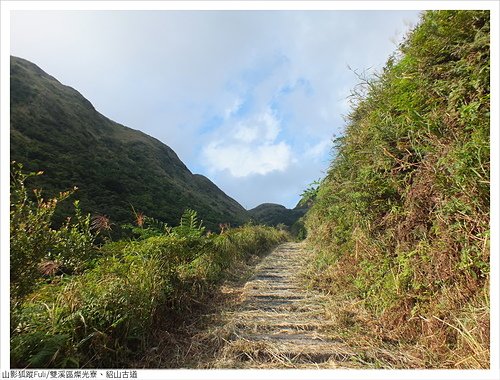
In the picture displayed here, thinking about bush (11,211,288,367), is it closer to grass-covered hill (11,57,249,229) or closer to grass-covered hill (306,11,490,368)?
grass-covered hill (306,11,490,368)

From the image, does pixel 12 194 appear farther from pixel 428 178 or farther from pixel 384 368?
pixel 428 178

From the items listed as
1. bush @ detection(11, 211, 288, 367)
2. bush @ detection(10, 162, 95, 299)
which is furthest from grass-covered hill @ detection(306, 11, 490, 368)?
bush @ detection(10, 162, 95, 299)

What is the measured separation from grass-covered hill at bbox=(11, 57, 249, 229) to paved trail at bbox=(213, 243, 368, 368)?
26.5m

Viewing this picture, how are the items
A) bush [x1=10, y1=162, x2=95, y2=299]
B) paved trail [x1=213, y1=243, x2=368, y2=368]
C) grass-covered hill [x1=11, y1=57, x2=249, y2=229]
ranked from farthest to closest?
grass-covered hill [x1=11, y1=57, x2=249, y2=229] < paved trail [x1=213, y1=243, x2=368, y2=368] < bush [x1=10, y1=162, x2=95, y2=299]

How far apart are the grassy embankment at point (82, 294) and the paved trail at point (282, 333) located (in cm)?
84

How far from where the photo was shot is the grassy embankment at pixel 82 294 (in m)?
2.43

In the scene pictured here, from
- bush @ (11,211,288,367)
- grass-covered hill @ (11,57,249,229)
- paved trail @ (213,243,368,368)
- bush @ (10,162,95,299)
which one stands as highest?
grass-covered hill @ (11,57,249,229)

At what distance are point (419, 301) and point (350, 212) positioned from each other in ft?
6.52

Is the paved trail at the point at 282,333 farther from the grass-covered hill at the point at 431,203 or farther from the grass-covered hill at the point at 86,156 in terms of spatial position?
the grass-covered hill at the point at 86,156

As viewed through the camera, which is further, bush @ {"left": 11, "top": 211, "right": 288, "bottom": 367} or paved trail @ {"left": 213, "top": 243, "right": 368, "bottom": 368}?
paved trail @ {"left": 213, "top": 243, "right": 368, "bottom": 368}

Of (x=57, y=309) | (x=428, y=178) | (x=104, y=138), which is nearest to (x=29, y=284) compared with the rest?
(x=57, y=309)

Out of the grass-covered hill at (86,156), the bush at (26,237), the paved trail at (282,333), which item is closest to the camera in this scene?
the bush at (26,237)

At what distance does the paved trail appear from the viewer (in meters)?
2.89

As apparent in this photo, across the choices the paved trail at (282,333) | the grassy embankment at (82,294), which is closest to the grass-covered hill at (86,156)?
the grassy embankment at (82,294)
